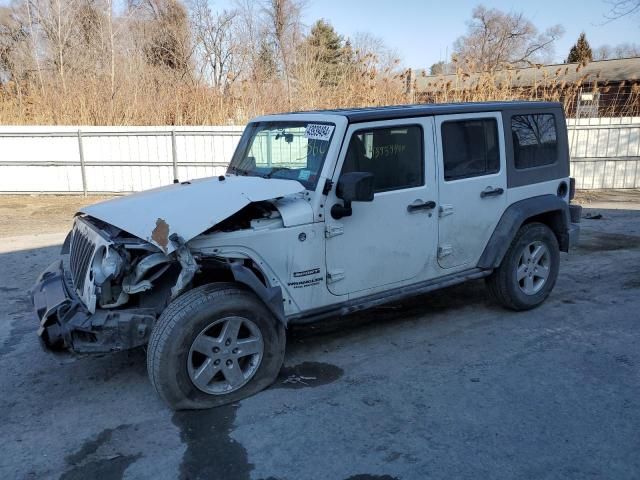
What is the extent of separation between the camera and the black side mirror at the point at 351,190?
3.70 m

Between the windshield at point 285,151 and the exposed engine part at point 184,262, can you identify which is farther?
the windshield at point 285,151

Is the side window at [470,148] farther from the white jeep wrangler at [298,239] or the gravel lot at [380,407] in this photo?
the gravel lot at [380,407]

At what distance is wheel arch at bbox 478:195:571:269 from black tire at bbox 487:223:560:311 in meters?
0.12

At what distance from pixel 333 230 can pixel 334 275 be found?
0.35m

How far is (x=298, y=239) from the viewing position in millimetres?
3771

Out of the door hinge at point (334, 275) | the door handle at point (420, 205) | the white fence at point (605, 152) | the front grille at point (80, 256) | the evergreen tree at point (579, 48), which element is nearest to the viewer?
the front grille at point (80, 256)

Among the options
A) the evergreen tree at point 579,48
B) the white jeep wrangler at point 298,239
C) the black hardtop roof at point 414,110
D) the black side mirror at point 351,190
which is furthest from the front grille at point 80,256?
the evergreen tree at point 579,48

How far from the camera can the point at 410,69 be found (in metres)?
14.0

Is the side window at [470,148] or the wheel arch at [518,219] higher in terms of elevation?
the side window at [470,148]

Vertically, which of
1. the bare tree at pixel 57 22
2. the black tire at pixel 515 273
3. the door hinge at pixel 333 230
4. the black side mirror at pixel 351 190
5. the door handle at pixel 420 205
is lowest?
the black tire at pixel 515 273

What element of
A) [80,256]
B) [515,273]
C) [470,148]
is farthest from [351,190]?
[515,273]

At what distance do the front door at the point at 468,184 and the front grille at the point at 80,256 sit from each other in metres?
2.78

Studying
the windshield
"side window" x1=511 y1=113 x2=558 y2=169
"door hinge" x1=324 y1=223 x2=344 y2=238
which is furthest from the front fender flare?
"side window" x1=511 y1=113 x2=558 y2=169

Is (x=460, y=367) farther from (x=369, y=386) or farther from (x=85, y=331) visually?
(x=85, y=331)
